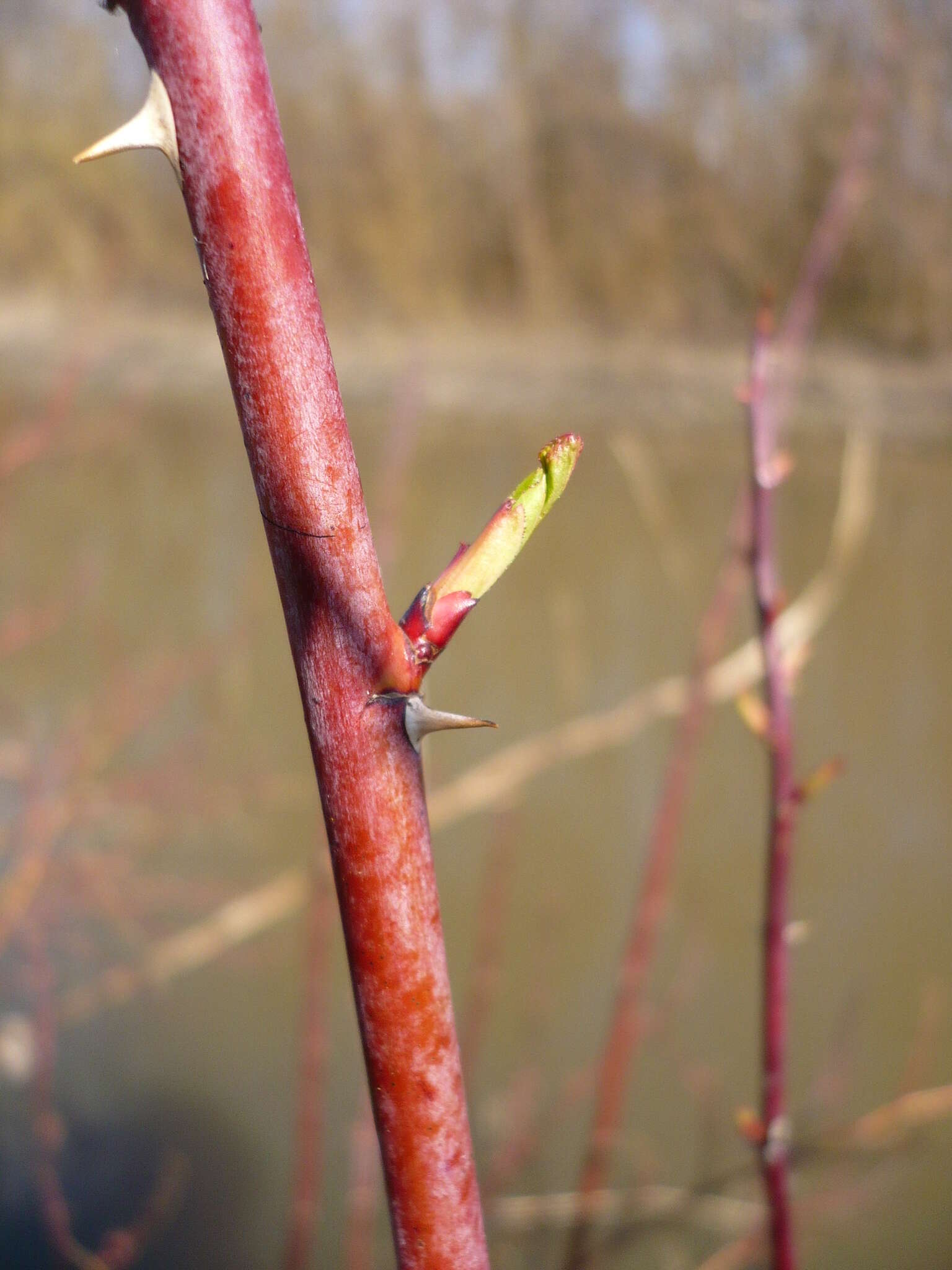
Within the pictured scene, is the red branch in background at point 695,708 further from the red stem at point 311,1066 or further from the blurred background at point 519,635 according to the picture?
the red stem at point 311,1066

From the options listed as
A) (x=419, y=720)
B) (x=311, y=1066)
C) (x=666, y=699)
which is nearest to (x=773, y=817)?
(x=419, y=720)

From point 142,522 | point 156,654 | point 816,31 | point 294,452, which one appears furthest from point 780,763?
point 816,31

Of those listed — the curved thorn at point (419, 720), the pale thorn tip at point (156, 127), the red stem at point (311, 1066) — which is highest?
the pale thorn tip at point (156, 127)

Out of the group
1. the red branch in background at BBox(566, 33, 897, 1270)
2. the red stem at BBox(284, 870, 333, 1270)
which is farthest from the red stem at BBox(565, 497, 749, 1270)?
the red stem at BBox(284, 870, 333, 1270)

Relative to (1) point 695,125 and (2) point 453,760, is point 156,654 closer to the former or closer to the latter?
(2) point 453,760

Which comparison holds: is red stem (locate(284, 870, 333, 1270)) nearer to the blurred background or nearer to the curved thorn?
the blurred background

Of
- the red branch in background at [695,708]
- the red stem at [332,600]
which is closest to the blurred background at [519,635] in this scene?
the red branch in background at [695,708]

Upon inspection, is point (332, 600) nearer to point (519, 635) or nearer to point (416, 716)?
point (416, 716)
